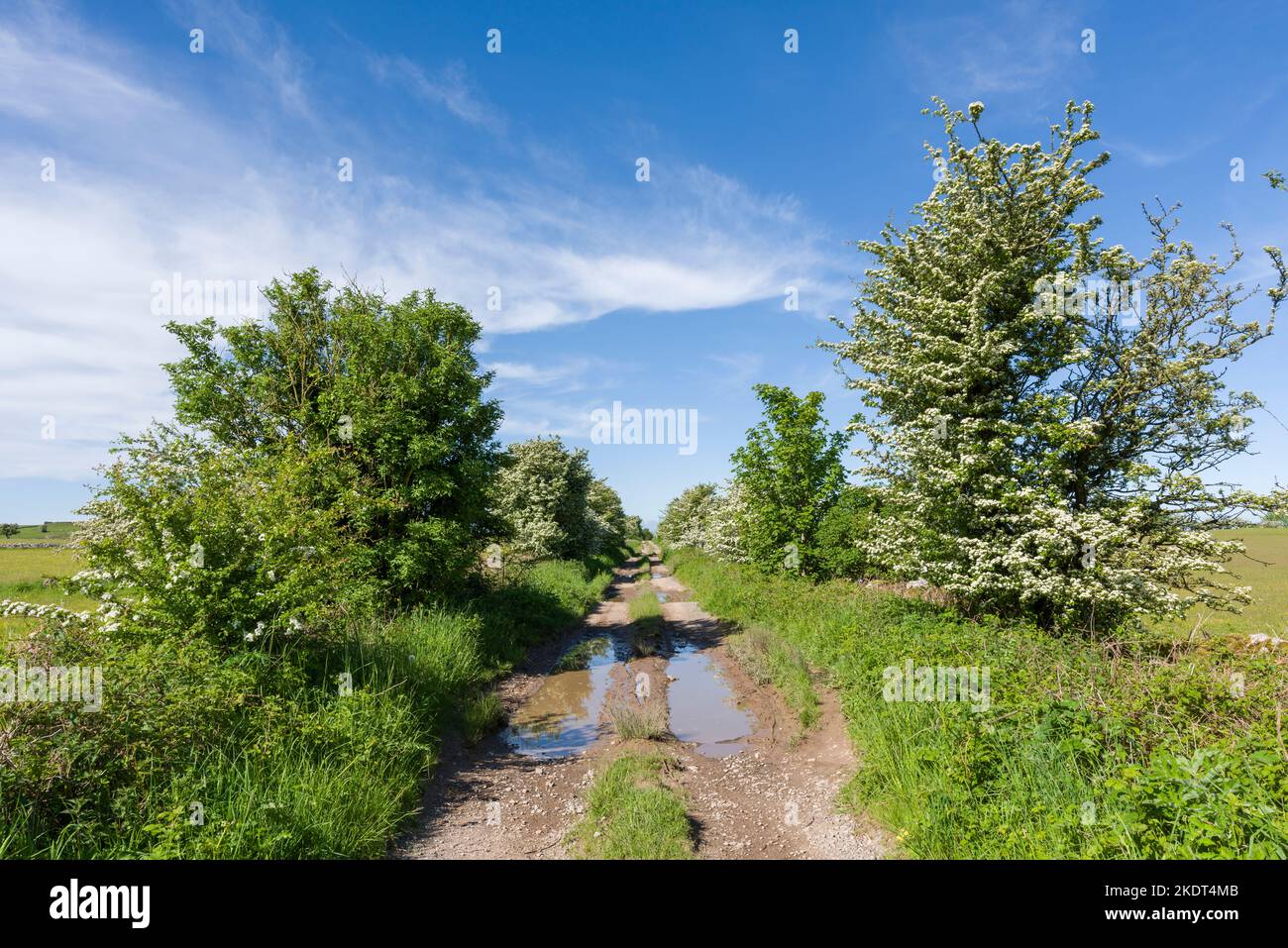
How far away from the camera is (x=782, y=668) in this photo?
507 inches

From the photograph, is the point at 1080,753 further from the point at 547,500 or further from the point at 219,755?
the point at 547,500

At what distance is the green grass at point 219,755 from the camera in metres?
4.37

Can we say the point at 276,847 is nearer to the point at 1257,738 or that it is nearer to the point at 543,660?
the point at 1257,738

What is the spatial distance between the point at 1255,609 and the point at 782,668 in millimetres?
17467

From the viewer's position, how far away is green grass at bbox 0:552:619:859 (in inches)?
172

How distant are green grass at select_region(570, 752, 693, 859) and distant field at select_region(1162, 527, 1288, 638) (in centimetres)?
718

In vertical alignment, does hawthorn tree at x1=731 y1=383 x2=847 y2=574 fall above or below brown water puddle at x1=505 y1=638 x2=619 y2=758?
above

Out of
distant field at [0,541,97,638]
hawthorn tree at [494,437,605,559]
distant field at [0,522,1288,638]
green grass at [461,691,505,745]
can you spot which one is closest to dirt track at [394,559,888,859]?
green grass at [461,691,505,745]
